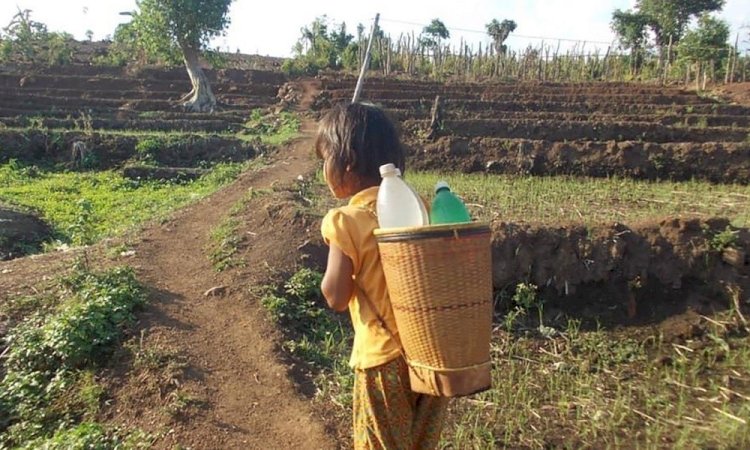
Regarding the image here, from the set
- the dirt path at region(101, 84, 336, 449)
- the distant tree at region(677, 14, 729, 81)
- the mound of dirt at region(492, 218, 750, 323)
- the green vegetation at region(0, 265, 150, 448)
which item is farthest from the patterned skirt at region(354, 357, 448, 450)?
the distant tree at region(677, 14, 729, 81)

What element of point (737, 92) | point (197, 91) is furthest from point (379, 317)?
point (737, 92)

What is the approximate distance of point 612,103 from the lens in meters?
20.3

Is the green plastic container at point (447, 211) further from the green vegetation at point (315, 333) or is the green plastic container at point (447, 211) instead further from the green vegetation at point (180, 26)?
the green vegetation at point (180, 26)

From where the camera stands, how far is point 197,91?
20500 mm

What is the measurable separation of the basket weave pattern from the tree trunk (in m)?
19.4

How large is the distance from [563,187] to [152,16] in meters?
13.8

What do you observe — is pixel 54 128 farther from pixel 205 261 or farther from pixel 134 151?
pixel 205 261

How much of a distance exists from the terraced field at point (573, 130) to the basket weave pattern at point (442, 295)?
33.9ft

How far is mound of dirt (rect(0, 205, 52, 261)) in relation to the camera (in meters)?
8.27

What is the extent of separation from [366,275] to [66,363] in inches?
123

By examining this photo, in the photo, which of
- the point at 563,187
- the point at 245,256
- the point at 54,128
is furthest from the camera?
the point at 54,128

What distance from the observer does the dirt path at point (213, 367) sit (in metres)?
3.75

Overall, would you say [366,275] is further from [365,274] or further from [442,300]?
[442,300]

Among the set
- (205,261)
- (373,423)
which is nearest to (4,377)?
(205,261)
